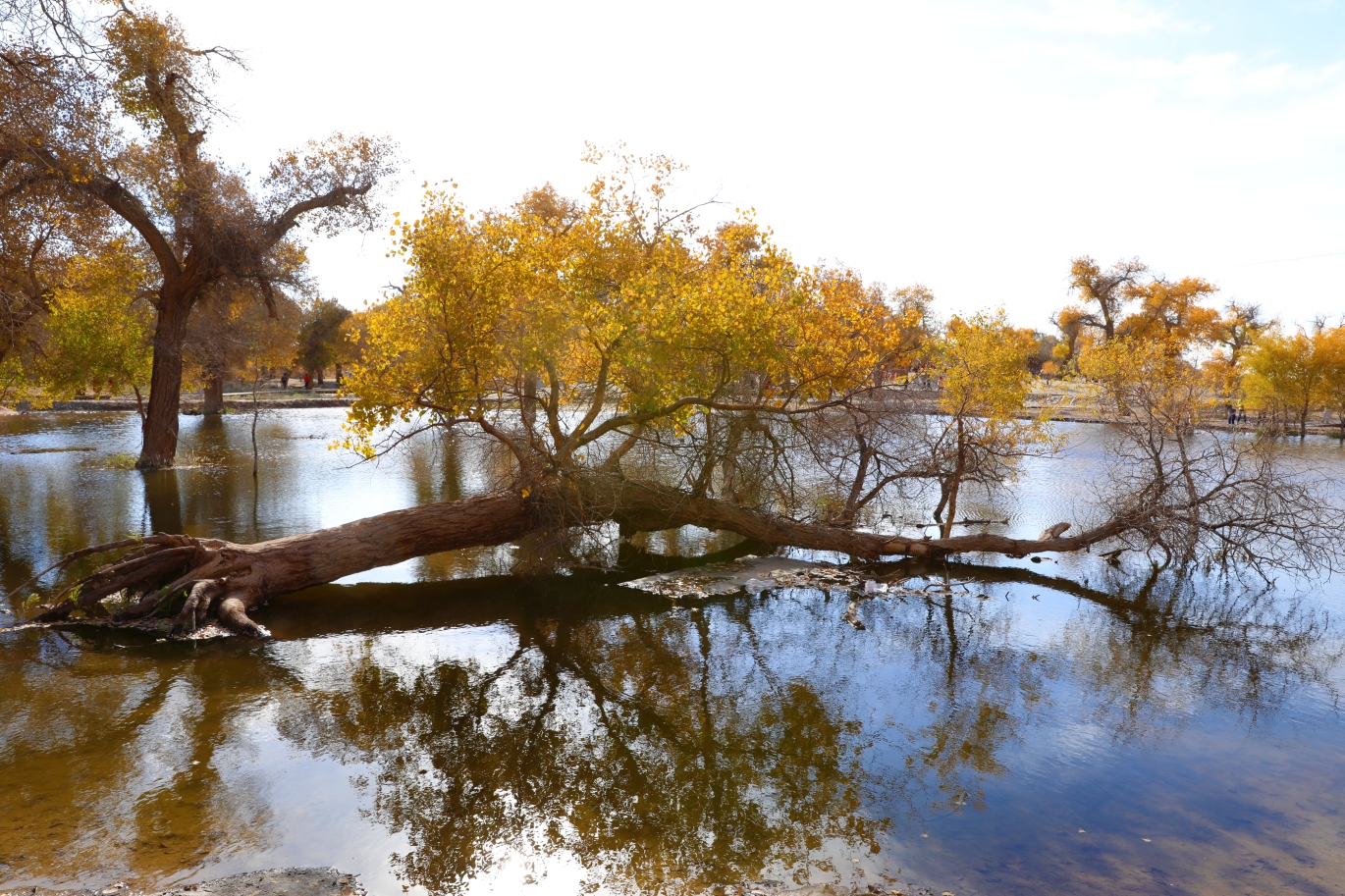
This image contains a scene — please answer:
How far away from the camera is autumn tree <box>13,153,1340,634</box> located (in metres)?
10.2

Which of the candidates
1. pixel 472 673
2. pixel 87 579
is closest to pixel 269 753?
pixel 472 673

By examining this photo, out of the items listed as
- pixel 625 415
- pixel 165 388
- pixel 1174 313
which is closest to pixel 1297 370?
pixel 1174 313

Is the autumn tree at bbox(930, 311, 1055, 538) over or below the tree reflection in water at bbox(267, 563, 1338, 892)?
over

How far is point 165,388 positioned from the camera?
72.2ft

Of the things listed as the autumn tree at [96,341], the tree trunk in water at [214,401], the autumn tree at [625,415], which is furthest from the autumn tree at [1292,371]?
the tree trunk in water at [214,401]

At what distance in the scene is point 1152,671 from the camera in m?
8.93

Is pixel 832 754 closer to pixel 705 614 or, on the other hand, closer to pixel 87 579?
pixel 705 614

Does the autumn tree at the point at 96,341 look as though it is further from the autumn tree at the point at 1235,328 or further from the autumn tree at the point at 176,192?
the autumn tree at the point at 1235,328

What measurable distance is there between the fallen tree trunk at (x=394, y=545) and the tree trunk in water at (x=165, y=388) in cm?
1139

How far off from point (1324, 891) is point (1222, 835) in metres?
0.70

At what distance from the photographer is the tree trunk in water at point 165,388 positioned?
2125 centimetres

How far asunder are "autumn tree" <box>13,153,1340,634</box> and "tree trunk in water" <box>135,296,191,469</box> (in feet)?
37.6

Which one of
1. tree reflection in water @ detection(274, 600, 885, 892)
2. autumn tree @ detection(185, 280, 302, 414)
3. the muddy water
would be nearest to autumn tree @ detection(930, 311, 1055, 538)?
the muddy water

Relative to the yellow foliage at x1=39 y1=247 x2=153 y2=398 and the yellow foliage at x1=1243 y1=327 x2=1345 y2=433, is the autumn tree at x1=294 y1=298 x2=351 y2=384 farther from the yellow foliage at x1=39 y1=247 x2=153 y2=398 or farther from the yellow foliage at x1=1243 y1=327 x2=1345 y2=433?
the yellow foliage at x1=1243 y1=327 x2=1345 y2=433
